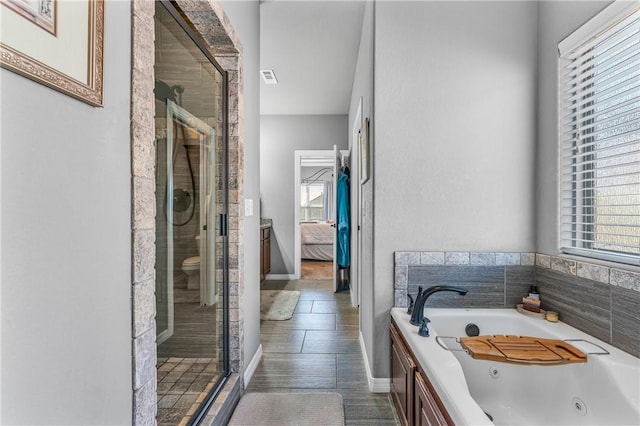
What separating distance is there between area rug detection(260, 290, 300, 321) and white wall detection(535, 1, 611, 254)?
8.16ft

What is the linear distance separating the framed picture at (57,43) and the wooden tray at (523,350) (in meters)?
1.73

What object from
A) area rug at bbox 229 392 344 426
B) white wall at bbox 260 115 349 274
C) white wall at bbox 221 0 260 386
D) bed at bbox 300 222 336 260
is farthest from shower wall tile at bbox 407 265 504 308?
bed at bbox 300 222 336 260

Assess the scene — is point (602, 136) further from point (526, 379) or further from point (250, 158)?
point (250, 158)

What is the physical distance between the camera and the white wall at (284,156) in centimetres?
Answer: 529

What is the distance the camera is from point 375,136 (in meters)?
2.01

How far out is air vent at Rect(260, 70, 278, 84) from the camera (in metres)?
3.69

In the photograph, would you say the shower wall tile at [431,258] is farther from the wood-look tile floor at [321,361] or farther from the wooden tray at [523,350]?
the wood-look tile floor at [321,361]

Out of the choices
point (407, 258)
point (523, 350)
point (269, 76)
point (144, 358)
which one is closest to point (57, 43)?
point (144, 358)

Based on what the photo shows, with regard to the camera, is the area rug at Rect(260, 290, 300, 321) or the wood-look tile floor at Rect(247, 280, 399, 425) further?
the area rug at Rect(260, 290, 300, 321)

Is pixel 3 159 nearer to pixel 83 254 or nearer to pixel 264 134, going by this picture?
pixel 83 254

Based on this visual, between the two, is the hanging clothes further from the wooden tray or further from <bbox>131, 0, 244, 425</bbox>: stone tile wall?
<bbox>131, 0, 244, 425</bbox>: stone tile wall

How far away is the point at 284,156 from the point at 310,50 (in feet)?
7.48

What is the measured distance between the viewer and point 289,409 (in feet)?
6.13

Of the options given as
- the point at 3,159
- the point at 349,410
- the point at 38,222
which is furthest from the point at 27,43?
the point at 349,410
